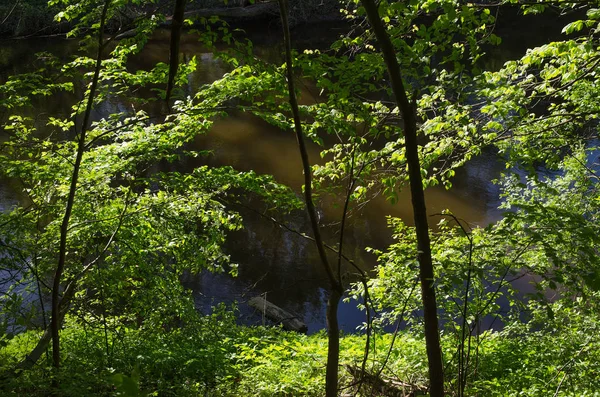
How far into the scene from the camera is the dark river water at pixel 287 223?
10.9 m

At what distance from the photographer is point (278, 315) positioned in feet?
33.0

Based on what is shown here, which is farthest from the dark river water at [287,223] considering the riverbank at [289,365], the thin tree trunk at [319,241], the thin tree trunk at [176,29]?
the thin tree trunk at [176,29]

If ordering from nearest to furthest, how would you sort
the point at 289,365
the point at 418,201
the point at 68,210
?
the point at 418,201
the point at 68,210
the point at 289,365

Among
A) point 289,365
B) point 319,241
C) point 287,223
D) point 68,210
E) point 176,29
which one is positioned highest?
point 287,223

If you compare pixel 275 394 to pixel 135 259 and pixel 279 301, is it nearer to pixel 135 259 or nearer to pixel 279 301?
pixel 135 259

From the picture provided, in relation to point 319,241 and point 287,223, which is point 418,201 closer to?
point 319,241

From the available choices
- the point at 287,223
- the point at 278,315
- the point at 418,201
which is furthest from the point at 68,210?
the point at 287,223

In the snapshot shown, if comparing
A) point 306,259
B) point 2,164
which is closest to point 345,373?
point 2,164

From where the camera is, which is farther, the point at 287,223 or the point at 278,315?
the point at 287,223

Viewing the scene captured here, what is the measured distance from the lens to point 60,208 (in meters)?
5.75

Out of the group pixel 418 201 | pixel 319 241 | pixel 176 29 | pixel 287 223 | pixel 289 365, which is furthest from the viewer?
pixel 287 223

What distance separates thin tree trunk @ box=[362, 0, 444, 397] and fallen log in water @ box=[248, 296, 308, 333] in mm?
6981

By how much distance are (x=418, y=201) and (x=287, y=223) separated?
9.15 meters

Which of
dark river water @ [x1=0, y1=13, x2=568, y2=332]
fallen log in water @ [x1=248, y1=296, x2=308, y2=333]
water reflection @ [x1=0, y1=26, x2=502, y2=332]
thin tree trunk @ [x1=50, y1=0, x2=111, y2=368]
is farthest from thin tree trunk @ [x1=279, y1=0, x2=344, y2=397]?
fallen log in water @ [x1=248, y1=296, x2=308, y2=333]
